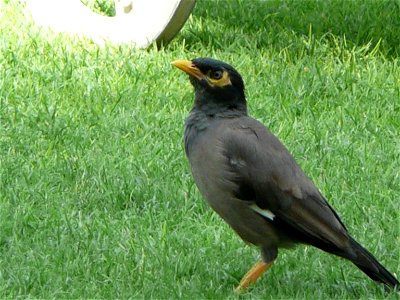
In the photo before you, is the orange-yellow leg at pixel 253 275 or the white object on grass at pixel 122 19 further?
the white object on grass at pixel 122 19

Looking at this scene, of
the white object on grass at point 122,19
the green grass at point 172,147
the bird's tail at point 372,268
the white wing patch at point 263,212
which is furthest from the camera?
the white object on grass at point 122,19

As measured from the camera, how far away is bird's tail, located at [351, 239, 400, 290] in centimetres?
495

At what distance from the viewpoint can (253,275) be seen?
515 centimetres

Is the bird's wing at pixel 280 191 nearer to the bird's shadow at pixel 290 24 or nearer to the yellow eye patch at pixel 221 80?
the yellow eye patch at pixel 221 80

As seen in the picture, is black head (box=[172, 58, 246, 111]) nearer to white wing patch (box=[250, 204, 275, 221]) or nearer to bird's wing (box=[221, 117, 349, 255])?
bird's wing (box=[221, 117, 349, 255])

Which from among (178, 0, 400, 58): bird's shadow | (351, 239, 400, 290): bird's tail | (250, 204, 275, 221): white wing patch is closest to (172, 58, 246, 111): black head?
(250, 204, 275, 221): white wing patch

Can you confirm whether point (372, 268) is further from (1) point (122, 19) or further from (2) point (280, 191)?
(1) point (122, 19)

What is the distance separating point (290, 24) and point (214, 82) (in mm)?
4121

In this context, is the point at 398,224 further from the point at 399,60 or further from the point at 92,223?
the point at 399,60

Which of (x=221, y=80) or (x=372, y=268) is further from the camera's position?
(x=221, y=80)

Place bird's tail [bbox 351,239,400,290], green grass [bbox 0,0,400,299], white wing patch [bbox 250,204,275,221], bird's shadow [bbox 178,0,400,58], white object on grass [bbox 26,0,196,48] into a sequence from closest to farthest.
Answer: bird's tail [bbox 351,239,400,290]
white wing patch [bbox 250,204,275,221]
green grass [bbox 0,0,400,299]
white object on grass [bbox 26,0,196,48]
bird's shadow [bbox 178,0,400,58]

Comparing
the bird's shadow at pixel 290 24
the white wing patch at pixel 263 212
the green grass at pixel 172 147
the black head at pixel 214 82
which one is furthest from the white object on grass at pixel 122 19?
the white wing patch at pixel 263 212

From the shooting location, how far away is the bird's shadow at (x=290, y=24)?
345 inches

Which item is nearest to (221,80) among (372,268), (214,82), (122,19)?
(214,82)
